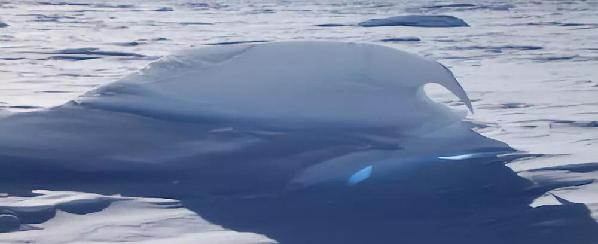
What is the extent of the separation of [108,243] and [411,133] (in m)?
1.36

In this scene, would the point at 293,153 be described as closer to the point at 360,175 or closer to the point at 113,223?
the point at 360,175

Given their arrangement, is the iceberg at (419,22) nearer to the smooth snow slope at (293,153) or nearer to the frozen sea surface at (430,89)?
the frozen sea surface at (430,89)

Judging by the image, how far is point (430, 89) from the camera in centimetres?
536

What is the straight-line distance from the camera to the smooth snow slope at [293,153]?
234 centimetres

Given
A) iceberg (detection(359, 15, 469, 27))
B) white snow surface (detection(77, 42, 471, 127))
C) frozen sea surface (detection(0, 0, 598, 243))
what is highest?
white snow surface (detection(77, 42, 471, 127))

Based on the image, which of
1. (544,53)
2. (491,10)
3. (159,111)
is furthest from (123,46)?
(491,10)

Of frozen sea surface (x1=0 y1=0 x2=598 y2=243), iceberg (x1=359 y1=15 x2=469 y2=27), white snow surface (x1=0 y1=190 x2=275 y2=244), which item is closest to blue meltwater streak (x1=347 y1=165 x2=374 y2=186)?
frozen sea surface (x1=0 y1=0 x2=598 y2=243)

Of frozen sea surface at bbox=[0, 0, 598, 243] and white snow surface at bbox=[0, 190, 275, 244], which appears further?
frozen sea surface at bbox=[0, 0, 598, 243]

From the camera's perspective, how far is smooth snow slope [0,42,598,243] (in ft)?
7.68

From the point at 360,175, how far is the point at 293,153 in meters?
0.28

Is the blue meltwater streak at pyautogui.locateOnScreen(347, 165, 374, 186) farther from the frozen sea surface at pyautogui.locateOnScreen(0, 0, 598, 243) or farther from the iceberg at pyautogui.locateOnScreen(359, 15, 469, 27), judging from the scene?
the iceberg at pyautogui.locateOnScreen(359, 15, 469, 27)

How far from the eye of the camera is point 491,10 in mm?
17266

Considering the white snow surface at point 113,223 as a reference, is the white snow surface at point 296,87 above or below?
above

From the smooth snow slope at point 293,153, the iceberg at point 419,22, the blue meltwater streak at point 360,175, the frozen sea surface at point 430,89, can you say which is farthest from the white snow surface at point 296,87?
the iceberg at point 419,22
